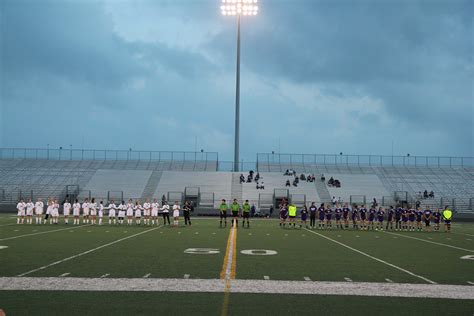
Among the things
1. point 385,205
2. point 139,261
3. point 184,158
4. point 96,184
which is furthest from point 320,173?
point 139,261

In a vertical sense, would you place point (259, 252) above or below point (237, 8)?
below

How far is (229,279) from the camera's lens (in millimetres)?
9047

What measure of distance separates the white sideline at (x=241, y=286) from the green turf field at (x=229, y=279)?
16 millimetres

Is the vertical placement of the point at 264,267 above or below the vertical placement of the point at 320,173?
below

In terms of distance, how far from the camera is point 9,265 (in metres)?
10.6

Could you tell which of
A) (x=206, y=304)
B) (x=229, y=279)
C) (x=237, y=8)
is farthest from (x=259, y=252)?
(x=237, y=8)

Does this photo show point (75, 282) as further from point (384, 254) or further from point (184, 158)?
point (184, 158)

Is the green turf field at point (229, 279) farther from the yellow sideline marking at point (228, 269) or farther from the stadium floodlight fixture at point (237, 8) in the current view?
the stadium floodlight fixture at point (237, 8)

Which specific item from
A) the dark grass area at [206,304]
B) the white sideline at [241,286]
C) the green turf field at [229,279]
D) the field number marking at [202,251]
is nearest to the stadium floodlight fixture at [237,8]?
the green turf field at [229,279]

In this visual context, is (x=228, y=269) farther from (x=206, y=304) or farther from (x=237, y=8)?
(x=237, y=8)

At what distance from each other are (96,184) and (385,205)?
1074 inches

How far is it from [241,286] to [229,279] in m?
0.69

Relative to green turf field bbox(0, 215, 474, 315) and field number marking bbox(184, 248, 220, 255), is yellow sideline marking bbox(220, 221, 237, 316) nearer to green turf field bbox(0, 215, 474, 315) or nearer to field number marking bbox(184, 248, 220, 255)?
green turf field bbox(0, 215, 474, 315)

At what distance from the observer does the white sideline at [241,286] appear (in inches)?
316
